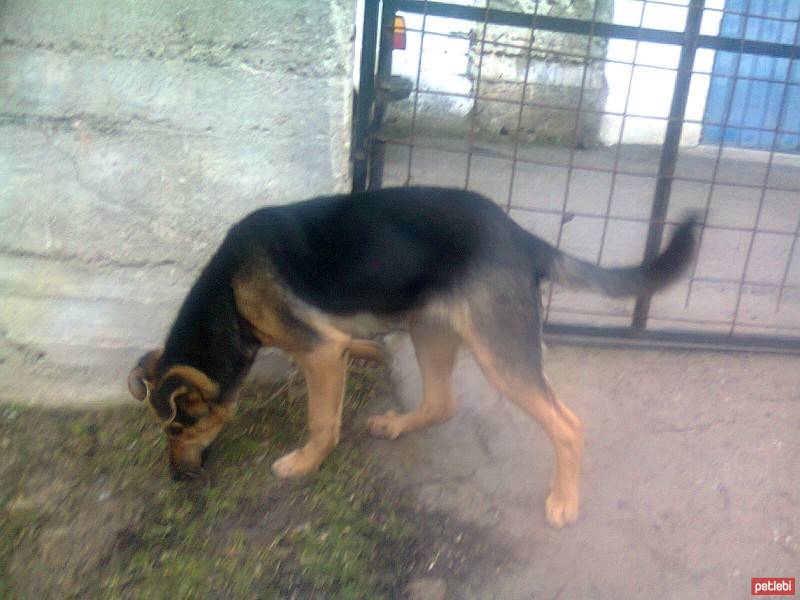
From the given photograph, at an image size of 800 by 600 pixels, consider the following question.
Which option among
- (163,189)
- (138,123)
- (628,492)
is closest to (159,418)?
(163,189)

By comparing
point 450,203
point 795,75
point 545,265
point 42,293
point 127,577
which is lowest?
point 127,577

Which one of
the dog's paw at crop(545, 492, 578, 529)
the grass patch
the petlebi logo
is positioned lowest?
the grass patch

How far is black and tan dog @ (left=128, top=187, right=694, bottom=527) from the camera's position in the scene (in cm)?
266

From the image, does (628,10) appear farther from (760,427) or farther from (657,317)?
(760,427)

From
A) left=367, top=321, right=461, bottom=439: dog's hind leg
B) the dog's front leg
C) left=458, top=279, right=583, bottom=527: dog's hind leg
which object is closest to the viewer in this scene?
left=458, top=279, right=583, bottom=527: dog's hind leg

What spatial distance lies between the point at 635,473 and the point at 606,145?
5.59 meters

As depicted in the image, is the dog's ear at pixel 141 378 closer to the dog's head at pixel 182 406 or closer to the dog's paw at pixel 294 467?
the dog's head at pixel 182 406

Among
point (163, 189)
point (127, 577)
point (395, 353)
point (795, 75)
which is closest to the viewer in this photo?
point (127, 577)

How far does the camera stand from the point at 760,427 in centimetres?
339

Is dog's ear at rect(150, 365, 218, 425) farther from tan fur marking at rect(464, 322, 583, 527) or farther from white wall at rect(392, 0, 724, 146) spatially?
white wall at rect(392, 0, 724, 146)

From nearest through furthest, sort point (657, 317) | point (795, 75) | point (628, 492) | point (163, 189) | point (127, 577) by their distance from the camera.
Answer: point (127, 577) < point (628, 492) < point (163, 189) < point (657, 317) < point (795, 75)

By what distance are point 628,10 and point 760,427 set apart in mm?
4327

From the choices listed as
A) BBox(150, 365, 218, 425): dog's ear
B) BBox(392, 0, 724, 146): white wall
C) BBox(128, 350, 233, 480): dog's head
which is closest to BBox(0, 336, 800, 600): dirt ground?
BBox(128, 350, 233, 480): dog's head

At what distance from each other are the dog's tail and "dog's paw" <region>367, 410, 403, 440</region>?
3.47ft
